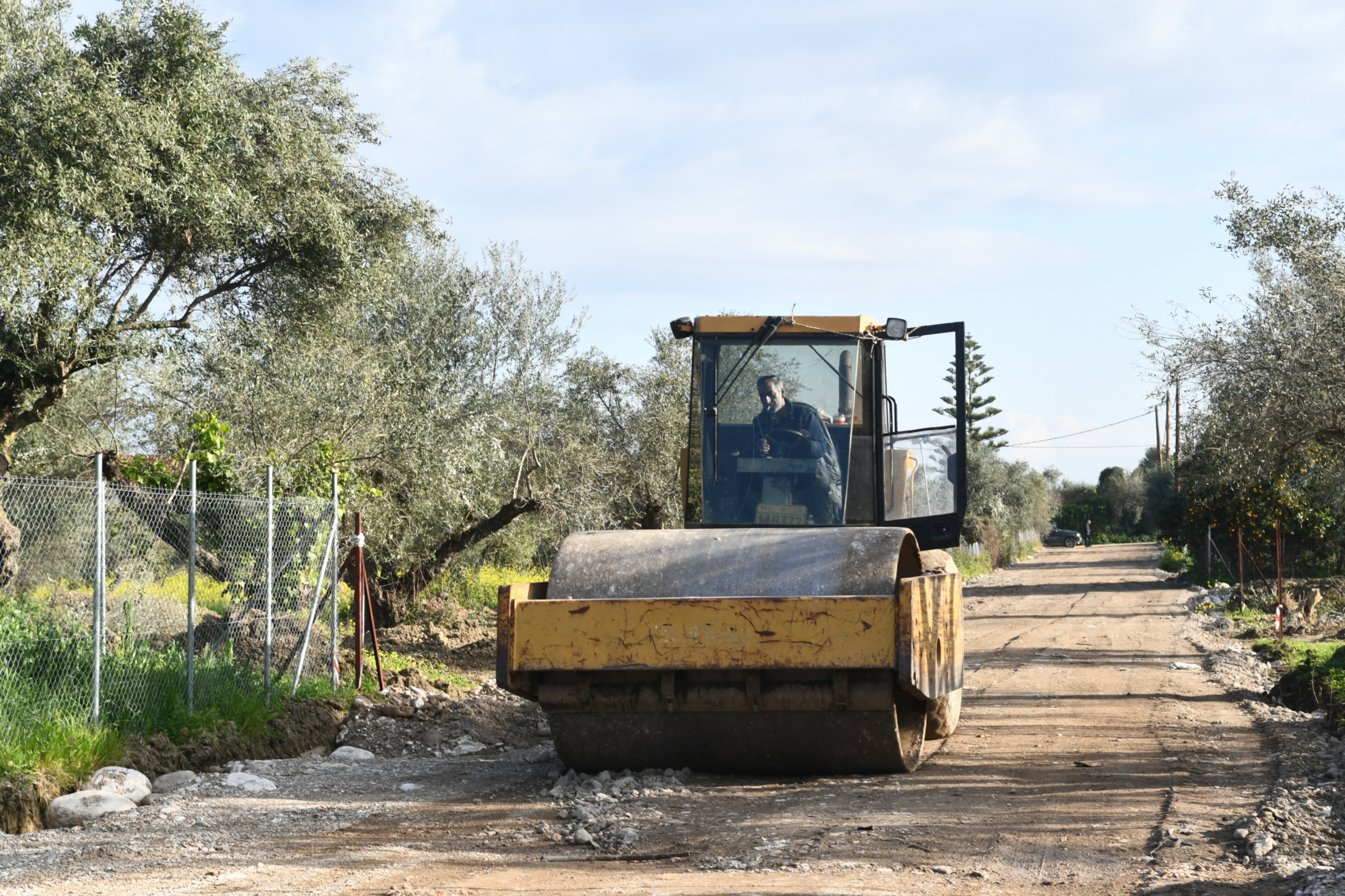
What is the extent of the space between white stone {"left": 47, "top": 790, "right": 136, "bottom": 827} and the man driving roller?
4.94m

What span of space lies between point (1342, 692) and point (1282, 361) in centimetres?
346

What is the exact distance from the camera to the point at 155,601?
1064 cm

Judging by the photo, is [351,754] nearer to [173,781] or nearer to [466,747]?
[466,747]

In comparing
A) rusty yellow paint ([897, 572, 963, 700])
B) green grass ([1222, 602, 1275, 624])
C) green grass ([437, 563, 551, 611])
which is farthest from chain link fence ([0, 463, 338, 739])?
green grass ([1222, 602, 1275, 624])

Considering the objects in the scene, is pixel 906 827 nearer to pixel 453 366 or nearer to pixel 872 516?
pixel 872 516

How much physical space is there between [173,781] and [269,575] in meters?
2.92

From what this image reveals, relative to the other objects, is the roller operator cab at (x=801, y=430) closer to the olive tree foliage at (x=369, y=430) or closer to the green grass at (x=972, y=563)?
the olive tree foliage at (x=369, y=430)

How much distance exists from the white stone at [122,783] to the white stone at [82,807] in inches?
4.6

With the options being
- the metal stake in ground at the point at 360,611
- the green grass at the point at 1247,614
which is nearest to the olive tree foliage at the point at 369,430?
the metal stake in ground at the point at 360,611

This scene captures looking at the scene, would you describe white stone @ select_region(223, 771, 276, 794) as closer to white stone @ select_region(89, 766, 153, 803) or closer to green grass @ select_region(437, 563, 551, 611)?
white stone @ select_region(89, 766, 153, 803)

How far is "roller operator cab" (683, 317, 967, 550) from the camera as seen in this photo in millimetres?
8836

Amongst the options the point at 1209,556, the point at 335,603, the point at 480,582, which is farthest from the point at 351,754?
the point at 1209,556

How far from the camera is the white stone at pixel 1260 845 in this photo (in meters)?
5.75

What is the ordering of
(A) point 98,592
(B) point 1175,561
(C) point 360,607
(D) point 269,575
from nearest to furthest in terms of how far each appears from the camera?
(A) point 98,592, (D) point 269,575, (C) point 360,607, (B) point 1175,561
